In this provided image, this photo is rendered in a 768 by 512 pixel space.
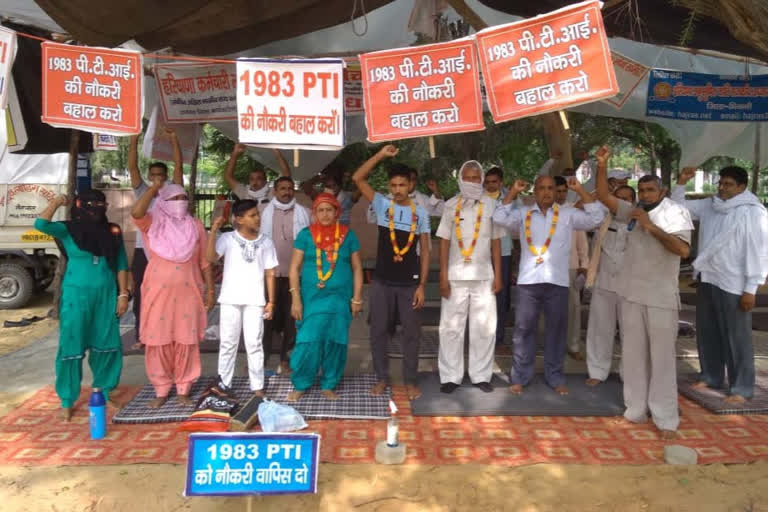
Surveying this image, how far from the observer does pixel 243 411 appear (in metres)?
4.12

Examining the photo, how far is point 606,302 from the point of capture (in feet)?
16.3

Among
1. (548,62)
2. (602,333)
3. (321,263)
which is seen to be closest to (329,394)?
(321,263)

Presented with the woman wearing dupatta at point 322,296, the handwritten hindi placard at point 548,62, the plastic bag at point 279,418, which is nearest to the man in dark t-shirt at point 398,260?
the woman wearing dupatta at point 322,296

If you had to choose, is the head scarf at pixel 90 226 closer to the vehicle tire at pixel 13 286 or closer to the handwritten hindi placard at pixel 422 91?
the handwritten hindi placard at pixel 422 91

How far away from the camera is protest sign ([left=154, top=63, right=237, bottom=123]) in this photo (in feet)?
17.8

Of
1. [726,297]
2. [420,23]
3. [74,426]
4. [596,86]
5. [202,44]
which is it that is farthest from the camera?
[202,44]

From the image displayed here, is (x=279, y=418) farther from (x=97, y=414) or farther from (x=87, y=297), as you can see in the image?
(x=87, y=297)

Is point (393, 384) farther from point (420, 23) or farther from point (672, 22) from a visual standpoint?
point (672, 22)

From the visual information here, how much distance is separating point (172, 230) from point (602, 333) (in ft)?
12.2

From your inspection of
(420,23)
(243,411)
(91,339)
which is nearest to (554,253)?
(420,23)

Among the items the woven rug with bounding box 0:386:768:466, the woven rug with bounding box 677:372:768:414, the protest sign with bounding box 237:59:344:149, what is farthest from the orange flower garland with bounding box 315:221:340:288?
the woven rug with bounding box 677:372:768:414

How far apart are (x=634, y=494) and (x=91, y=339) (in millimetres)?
3920

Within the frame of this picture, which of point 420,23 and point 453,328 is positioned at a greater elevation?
point 420,23

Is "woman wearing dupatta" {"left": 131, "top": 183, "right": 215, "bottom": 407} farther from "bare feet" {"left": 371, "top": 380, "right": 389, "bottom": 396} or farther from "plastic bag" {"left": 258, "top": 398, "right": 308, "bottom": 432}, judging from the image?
"bare feet" {"left": 371, "top": 380, "right": 389, "bottom": 396}
